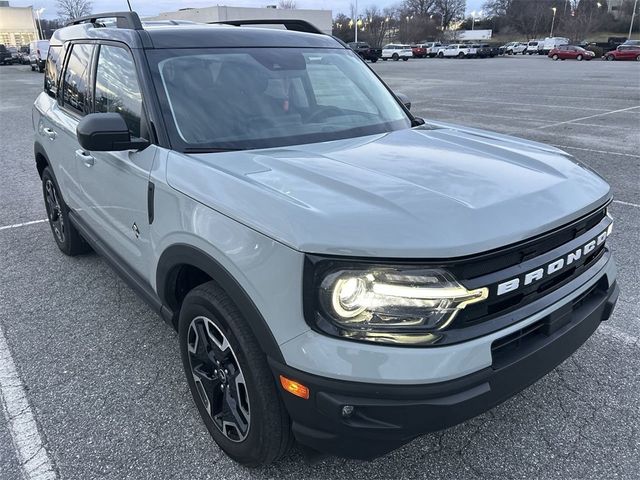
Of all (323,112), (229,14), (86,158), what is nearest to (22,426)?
(86,158)

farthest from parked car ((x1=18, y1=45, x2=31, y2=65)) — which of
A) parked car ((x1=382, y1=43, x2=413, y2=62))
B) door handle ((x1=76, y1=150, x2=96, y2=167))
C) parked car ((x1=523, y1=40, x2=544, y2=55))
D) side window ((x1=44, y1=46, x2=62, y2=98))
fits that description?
parked car ((x1=523, y1=40, x2=544, y2=55))

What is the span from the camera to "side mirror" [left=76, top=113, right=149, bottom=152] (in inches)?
98.2

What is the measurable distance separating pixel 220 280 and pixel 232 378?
1.48 feet

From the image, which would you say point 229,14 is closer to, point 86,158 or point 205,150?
point 86,158

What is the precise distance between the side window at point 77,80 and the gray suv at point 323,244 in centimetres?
35

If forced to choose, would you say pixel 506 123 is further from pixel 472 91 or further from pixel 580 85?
pixel 580 85

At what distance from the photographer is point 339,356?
1.75m

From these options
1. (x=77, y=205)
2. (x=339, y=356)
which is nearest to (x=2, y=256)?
(x=77, y=205)

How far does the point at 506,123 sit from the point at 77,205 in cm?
1012

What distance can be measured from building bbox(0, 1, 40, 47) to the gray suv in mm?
94919

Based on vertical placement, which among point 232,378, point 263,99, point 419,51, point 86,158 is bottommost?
point 419,51

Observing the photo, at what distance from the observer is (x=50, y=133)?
167 inches

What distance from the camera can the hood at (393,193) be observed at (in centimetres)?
175

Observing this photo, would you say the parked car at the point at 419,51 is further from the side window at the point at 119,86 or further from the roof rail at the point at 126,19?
the side window at the point at 119,86
